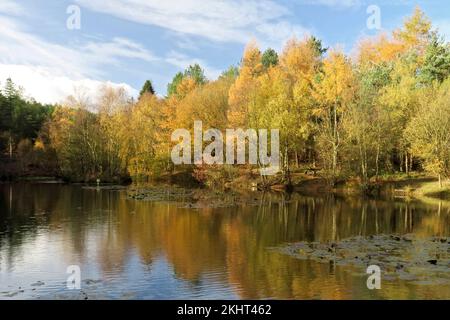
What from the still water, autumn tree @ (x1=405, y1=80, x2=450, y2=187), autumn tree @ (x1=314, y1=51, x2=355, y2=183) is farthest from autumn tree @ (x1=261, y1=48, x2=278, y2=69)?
the still water

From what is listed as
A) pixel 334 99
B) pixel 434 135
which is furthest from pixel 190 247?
pixel 334 99

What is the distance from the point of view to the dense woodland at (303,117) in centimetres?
4988

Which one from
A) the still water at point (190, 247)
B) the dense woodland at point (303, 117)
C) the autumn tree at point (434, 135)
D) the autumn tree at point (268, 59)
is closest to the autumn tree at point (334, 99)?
the dense woodland at point (303, 117)

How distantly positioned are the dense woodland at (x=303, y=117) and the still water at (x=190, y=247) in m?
11.6

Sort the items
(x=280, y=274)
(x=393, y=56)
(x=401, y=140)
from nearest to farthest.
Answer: (x=280, y=274) → (x=401, y=140) → (x=393, y=56)

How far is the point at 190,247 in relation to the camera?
21594 millimetres

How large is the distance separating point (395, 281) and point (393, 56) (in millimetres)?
63750

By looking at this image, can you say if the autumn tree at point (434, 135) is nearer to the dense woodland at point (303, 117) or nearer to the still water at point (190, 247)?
the dense woodland at point (303, 117)

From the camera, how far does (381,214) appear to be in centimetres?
3344

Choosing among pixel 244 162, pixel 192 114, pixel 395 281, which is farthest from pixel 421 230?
pixel 192 114

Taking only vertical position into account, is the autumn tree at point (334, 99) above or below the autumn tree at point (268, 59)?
below

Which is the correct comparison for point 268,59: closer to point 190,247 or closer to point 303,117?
point 303,117

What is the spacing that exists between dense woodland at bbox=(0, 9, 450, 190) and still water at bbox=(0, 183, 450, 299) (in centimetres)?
1164

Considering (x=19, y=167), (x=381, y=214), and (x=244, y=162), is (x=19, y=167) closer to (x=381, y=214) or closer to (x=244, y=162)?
(x=244, y=162)
